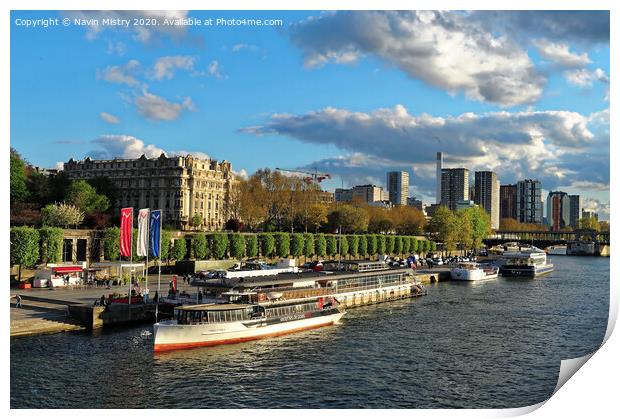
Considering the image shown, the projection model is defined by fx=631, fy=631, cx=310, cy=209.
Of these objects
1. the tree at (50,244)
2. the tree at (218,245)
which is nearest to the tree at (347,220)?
the tree at (218,245)

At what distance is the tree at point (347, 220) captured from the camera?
4678 inches

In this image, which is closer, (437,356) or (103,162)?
(437,356)

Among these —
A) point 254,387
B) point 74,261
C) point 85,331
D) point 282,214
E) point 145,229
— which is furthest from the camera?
point 282,214

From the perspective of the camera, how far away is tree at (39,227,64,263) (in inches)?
2213

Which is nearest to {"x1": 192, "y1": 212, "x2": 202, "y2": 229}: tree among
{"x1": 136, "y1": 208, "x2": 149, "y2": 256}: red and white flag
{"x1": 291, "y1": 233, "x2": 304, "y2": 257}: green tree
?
{"x1": 291, "y1": 233, "x2": 304, "y2": 257}: green tree

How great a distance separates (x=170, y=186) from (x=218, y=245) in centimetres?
5129

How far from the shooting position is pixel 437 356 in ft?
110

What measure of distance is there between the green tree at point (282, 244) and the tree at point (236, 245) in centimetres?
926

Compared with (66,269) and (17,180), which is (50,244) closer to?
(66,269)

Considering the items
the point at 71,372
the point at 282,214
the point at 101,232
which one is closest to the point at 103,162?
the point at 282,214

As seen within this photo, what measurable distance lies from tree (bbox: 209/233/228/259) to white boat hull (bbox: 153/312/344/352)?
36.4 metres

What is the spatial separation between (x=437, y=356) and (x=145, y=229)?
20.0 m

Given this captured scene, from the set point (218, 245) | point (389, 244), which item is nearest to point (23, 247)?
point (218, 245)
